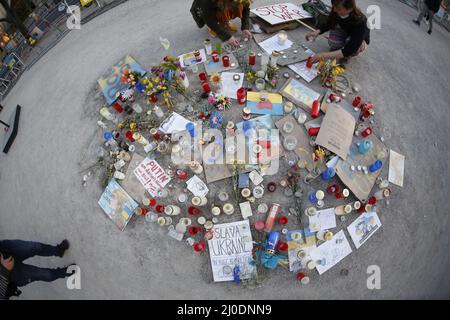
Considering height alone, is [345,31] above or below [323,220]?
above

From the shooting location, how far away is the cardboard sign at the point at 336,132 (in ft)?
15.3

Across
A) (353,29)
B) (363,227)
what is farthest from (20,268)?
(353,29)

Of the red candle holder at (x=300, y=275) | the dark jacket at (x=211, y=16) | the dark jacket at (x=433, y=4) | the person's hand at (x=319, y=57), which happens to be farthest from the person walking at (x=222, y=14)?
the dark jacket at (x=433, y=4)

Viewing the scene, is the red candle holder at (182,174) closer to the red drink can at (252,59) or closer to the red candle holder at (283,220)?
the red candle holder at (283,220)

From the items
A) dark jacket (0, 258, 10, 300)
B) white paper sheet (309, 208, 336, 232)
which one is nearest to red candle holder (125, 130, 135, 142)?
dark jacket (0, 258, 10, 300)

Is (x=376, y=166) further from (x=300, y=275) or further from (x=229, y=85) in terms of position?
(x=229, y=85)

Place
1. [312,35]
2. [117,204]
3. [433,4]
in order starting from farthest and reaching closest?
[433,4], [312,35], [117,204]

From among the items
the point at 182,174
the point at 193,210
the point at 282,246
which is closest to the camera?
the point at 282,246

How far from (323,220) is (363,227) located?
69 cm

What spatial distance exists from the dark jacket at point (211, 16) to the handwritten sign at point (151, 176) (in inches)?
113

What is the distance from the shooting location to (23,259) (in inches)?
185

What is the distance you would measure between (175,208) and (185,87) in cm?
222

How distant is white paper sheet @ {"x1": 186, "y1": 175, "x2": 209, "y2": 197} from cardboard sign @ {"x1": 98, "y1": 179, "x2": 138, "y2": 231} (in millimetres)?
963
